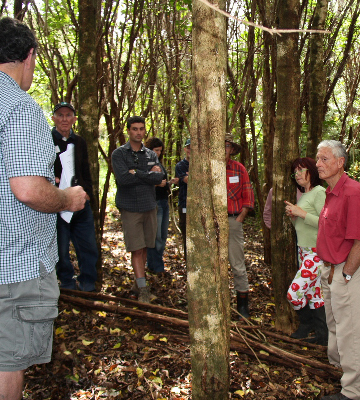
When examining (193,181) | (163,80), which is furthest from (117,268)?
(163,80)

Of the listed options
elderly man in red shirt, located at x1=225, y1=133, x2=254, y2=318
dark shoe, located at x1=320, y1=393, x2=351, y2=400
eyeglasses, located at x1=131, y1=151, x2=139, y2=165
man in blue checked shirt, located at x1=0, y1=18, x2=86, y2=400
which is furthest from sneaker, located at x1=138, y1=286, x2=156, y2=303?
man in blue checked shirt, located at x1=0, y1=18, x2=86, y2=400

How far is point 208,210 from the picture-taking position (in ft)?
7.86

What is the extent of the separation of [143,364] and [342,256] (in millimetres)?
1960

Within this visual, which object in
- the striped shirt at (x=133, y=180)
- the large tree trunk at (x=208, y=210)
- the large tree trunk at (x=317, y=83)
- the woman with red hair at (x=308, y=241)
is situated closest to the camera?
the large tree trunk at (x=208, y=210)

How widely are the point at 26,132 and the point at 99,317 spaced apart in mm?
2955

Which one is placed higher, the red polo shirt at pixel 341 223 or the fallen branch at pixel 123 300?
the red polo shirt at pixel 341 223

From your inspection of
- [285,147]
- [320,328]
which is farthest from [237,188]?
[320,328]

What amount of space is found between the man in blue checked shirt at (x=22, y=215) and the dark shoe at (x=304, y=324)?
2.96 m

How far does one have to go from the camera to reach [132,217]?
5.25 m

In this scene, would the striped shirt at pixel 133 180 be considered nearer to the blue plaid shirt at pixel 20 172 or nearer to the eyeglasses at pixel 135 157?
the eyeglasses at pixel 135 157

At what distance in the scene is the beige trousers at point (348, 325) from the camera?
315 cm

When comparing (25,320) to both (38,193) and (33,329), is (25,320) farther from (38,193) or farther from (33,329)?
(38,193)

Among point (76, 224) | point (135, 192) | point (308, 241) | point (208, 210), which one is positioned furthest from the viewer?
point (135, 192)

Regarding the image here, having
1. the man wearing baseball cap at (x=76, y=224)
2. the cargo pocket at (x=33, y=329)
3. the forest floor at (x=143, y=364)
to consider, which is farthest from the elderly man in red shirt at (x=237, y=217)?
the cargo pocket at (x=33, y=329)
